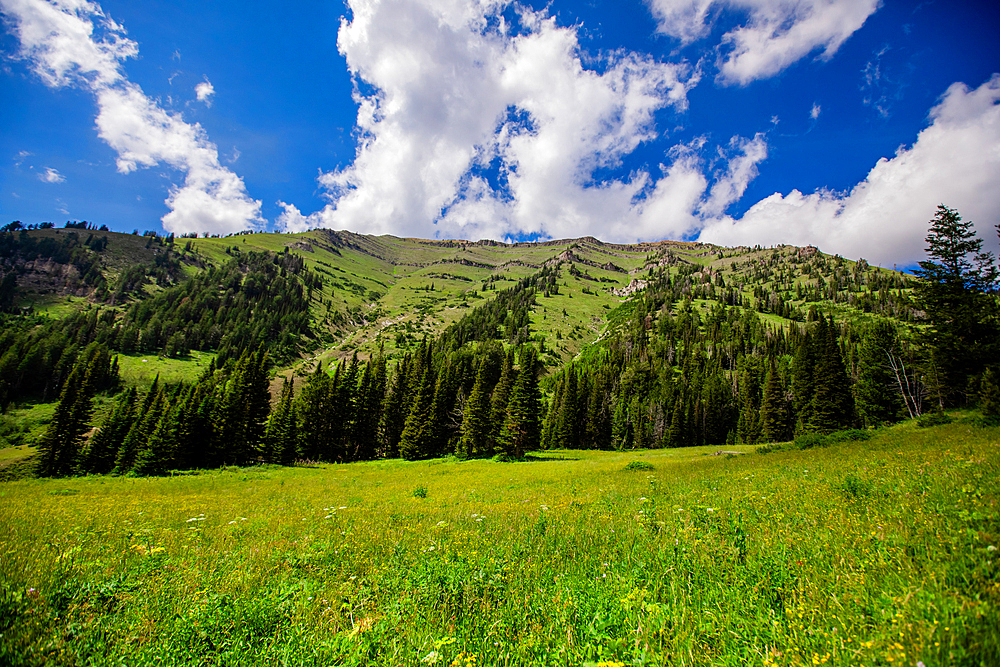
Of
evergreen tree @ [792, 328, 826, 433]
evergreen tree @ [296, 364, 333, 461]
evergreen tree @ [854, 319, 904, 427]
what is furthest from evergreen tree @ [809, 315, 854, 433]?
evergreen tree @ [296, 364, 333, 461]

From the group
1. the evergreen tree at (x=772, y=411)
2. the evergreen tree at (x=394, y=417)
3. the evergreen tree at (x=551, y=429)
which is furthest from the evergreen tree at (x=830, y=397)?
the evergreen tree at (x=394, y=417)

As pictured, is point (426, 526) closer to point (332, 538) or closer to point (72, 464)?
point (332, 538)

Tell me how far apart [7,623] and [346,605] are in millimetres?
3727

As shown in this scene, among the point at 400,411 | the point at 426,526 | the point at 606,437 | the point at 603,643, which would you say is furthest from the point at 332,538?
the point at 606,437

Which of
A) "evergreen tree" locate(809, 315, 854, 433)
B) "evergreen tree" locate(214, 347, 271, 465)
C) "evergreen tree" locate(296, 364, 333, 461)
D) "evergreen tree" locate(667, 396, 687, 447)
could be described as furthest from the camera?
"evergreen tree" locate(667, 396, 687, 447)

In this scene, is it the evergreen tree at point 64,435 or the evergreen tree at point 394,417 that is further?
the evergreen tree at point 394,417

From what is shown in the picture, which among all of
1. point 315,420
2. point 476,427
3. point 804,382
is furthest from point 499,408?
point 804,382

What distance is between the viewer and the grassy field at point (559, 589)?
3.69 meters

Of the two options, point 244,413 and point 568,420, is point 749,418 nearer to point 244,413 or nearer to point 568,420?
point 568,420

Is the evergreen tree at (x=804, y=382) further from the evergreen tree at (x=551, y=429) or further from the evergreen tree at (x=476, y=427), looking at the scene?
the evergreen tree at (x=476, y=427)

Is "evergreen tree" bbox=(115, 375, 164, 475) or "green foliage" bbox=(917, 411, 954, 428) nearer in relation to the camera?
"green foliage" bbox=(917, 411, 954, 428)

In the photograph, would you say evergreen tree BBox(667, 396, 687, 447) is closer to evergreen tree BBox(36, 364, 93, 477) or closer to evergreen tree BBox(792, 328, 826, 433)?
evergreen tree BBox(792, 328, 826, 433)

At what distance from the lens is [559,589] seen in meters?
5.22

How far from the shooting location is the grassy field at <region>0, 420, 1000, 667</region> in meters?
3.69
